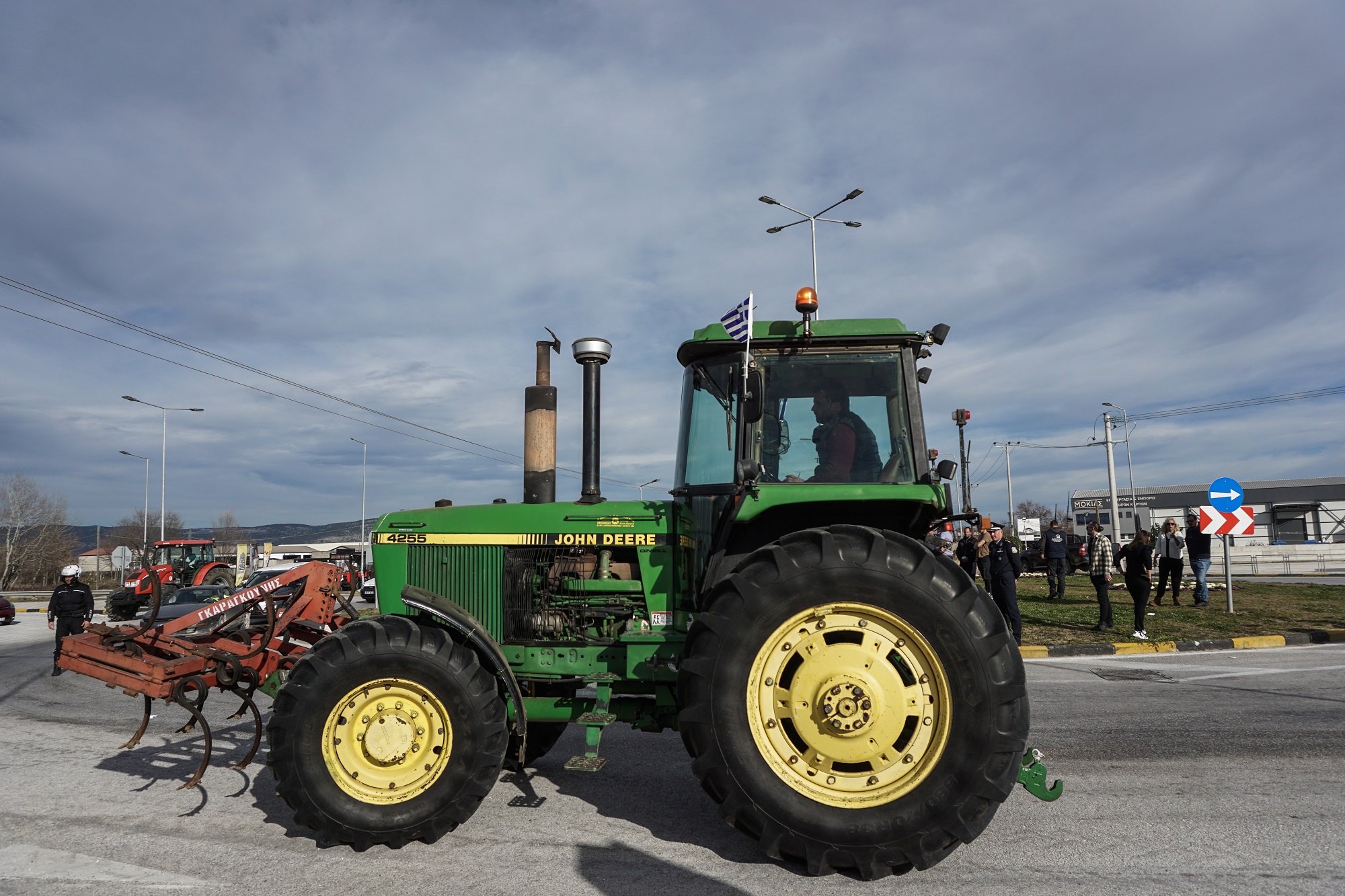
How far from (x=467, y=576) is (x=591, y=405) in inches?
46.5

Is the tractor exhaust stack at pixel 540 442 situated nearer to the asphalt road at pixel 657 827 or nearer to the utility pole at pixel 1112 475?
the asphalt road at pixel 657 827

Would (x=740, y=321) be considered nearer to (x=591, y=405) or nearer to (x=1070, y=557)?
(x=591, y=405)

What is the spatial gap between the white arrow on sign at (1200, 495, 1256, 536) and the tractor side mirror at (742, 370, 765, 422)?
1255 centimetres

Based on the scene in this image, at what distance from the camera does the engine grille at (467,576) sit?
4543mm

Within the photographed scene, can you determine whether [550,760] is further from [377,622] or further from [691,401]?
→ [691,401]

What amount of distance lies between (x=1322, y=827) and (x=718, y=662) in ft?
9.77

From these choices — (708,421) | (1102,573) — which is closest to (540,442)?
(708,421)

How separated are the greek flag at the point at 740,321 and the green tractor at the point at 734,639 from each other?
0.34 ft

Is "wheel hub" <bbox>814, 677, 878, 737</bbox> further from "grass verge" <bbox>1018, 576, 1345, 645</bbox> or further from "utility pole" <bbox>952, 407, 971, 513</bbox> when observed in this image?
"grass verge" <bbox>1018, 576, 1345, 645</bbox>

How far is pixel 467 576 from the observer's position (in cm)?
459

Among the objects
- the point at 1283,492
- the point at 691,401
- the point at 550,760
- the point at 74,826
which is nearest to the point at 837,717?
the point at 691,401

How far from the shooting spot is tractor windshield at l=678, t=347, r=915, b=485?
424cm

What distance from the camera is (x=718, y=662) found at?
3.52m

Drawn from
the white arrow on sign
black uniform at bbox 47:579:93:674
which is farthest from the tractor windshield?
the white arrow on sign
